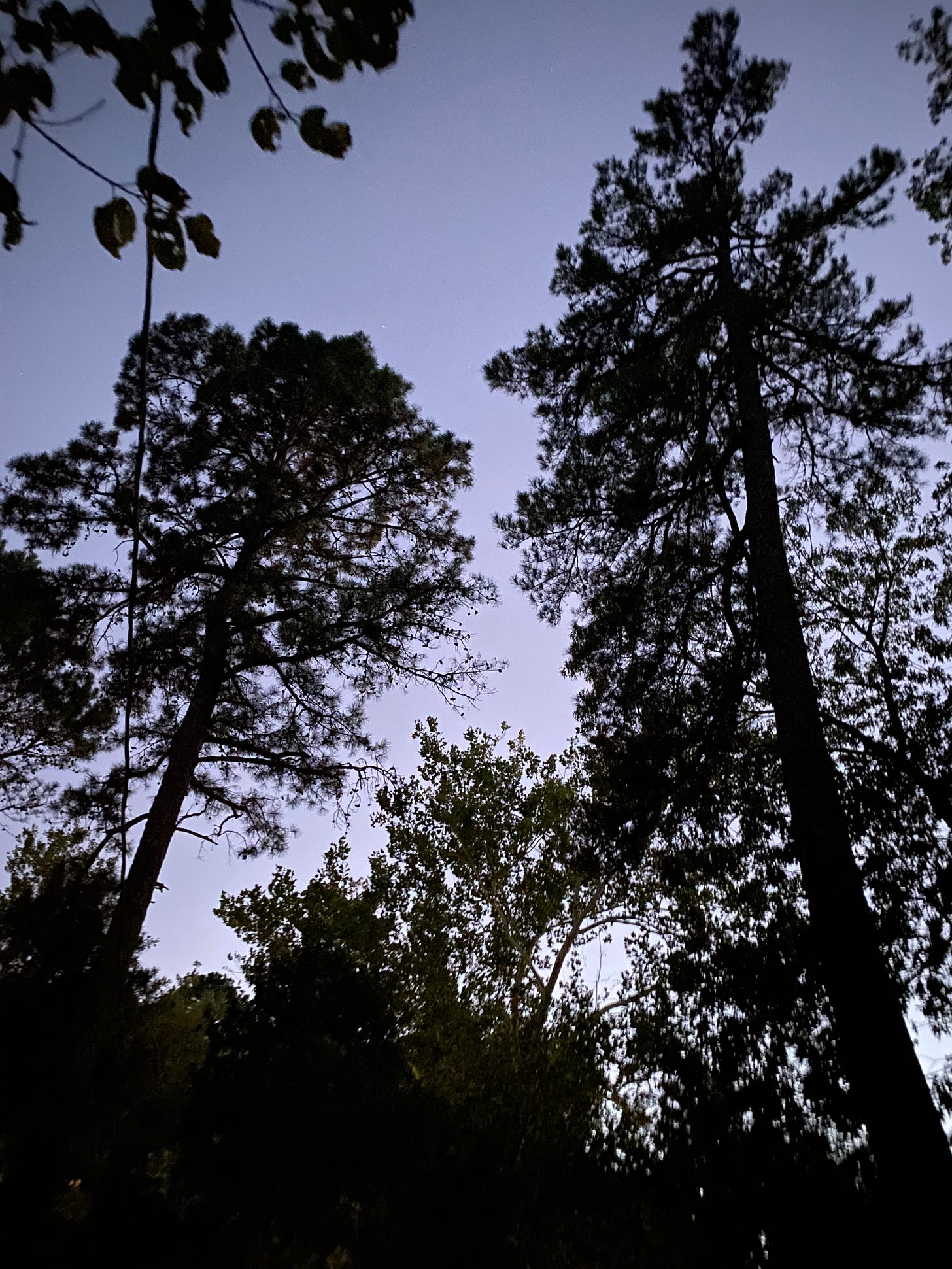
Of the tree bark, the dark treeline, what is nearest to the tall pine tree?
the dark treeline

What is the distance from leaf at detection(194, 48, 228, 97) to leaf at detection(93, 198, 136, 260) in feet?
1.06

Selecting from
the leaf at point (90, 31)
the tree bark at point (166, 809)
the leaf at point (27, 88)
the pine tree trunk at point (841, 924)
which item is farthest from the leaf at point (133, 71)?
the tree bark at point (166, 809)

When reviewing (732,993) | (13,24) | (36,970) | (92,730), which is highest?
(92,730)

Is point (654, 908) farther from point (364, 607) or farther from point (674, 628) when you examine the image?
point (364, 607)

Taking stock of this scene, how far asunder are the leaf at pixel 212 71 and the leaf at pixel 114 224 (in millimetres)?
324

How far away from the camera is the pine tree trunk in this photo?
11.5 feet

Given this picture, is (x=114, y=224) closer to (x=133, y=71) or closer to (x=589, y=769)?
(x=133, y=71)

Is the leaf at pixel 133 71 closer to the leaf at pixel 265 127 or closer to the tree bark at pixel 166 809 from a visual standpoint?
the leaf at pixel 265 127

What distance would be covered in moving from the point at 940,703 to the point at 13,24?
380 inches

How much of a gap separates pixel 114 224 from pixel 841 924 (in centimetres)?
524

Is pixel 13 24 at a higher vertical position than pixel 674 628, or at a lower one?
lower

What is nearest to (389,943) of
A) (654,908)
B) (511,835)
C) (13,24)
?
(511,835)

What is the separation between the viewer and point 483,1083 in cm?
1170

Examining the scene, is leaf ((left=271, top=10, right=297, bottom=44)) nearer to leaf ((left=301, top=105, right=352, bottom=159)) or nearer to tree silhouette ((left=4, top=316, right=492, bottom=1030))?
leaf ((left=301, top=105, right=352, bottom=159))
